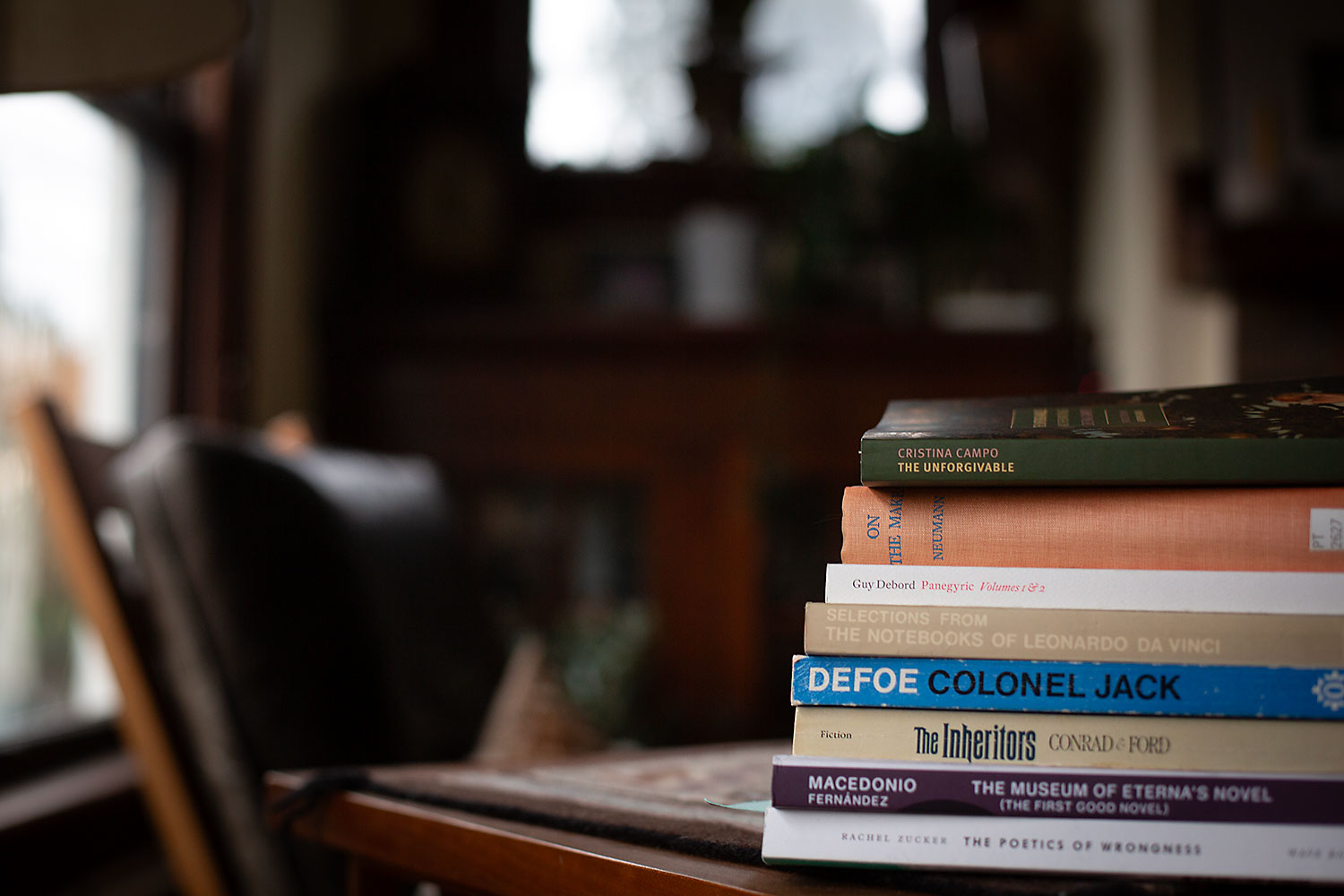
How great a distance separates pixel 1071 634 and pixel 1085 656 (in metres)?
0.01

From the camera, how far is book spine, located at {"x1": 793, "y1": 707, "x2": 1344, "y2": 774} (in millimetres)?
399

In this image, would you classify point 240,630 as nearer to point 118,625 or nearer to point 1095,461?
point 118,625

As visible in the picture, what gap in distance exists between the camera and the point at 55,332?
1.45m

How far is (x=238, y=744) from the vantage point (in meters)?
0.79

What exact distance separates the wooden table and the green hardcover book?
177 mm

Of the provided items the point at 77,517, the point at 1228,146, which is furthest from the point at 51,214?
the point at 1228,146

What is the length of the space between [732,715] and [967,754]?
1.88 meters

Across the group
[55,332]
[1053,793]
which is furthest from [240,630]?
[55,332]

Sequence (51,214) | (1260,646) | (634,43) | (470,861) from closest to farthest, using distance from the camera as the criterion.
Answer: (1260,646)
(470,861)
(51,214)
(634,43)

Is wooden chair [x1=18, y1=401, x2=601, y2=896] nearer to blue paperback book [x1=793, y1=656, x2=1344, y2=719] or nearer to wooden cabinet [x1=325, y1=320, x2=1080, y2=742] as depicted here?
blue paperback book [x1=793, y1=656, x2=1344, y2=719]

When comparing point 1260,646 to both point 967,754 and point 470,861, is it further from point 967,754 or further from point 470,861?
point 470,861

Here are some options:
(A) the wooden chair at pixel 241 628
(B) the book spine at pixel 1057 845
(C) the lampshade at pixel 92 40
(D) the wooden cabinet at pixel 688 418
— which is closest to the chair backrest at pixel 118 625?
(A) the wooden chair at pixel 241 628

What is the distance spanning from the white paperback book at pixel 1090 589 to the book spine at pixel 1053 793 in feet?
0.22

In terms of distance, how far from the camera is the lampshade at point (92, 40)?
0.57 meters
